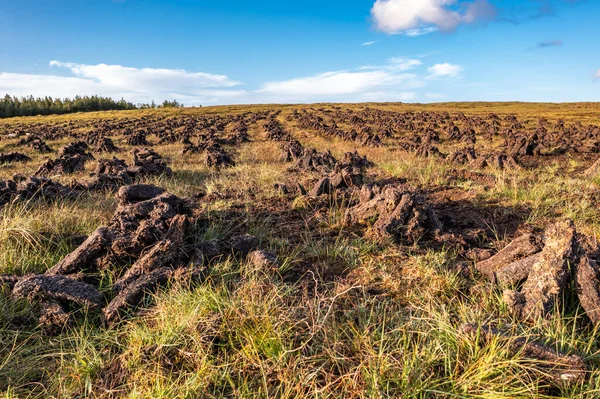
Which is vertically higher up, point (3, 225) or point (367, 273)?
point (3, 225)

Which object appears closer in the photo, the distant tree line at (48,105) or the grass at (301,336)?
the grass at (301,336)

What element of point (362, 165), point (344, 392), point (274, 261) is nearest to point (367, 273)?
point (274, 261)

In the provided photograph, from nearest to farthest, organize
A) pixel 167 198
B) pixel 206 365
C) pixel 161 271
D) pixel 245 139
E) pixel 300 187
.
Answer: pixel 206 365 → pixel 161 271 → pixel 167 198 → pixel 300 187 → pixel 245 139

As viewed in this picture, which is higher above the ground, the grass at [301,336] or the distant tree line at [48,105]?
the distant tree line at [48,105]

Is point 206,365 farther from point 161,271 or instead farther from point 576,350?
point 576,350

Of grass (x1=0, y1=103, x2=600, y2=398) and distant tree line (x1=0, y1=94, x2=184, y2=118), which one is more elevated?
distant tree line (x1=0, y1=94, x2=184, y2=118)

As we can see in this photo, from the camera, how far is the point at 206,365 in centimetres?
227

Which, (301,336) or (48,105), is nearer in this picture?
(301,336)

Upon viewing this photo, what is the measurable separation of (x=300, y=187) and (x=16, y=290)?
4480mm

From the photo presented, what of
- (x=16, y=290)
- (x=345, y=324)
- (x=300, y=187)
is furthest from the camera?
(x=300, y=187)

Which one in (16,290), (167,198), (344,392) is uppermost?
(167,198)

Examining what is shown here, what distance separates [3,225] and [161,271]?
244cm

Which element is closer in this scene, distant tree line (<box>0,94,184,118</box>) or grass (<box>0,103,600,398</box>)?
Answer: grass (<box>0,103,600,398</box>)

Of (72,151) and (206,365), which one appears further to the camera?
(72,151)
